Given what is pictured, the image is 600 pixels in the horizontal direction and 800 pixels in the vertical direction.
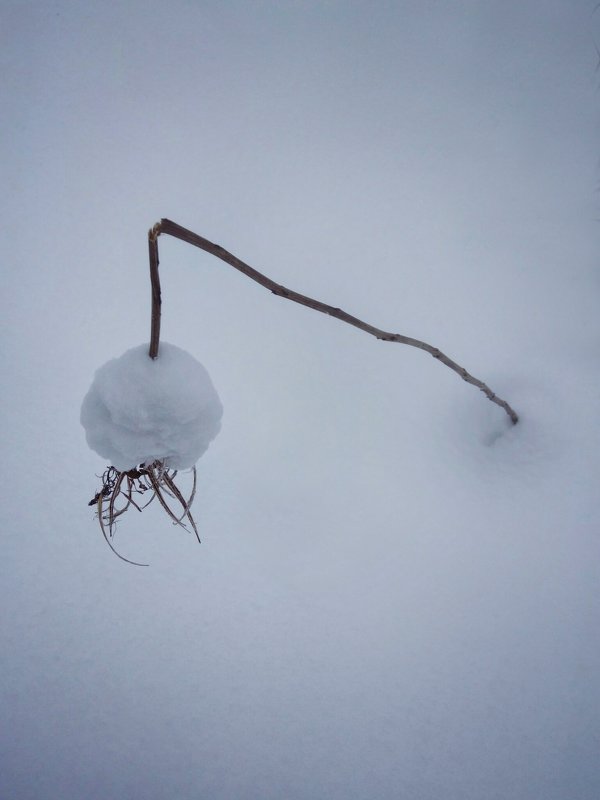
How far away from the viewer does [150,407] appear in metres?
0.55

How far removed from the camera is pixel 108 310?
1247 millimetres

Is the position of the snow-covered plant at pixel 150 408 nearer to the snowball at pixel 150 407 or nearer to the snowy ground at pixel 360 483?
the snowball at pixel 150 407

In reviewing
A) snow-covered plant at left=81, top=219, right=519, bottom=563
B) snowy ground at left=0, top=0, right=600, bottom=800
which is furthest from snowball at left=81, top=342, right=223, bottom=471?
snowy ground at left=0, top=0, right=600, bottom=800

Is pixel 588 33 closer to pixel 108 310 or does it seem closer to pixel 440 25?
pixel 440 25

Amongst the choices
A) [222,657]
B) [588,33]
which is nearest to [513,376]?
[588,33]

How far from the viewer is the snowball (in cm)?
54

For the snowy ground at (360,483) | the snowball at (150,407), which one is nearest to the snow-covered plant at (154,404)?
the snowball at (150,407)

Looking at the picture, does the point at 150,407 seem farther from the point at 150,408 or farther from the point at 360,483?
the point at 360,483

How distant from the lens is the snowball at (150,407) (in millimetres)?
536

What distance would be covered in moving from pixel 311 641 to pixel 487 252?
1.17m

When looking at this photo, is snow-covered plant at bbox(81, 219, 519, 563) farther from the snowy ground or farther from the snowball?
the snowy ground

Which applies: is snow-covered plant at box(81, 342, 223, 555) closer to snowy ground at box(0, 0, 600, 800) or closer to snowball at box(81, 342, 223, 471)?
snowball at box(81, 342, 223, 471)

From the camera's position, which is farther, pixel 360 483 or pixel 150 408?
pixel 360 483

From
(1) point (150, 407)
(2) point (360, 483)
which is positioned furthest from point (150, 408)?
(2) point (360, 483)
